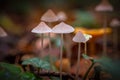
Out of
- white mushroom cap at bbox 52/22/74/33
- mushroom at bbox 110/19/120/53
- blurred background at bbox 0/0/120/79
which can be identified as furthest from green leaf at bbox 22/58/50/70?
mushroom at bbox 110/19/120/53

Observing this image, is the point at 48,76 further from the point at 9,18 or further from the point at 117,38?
the point at 9,18

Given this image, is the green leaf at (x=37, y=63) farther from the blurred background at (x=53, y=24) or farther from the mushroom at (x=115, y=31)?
the mushroom at (x=115, y=31)

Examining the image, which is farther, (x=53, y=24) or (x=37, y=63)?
(x=53, y=24)

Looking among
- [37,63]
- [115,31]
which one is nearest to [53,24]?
[115,31]

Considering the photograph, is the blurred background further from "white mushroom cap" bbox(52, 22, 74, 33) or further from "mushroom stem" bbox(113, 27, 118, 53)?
"white mushroom cap" bbox(52, 22, 74, 33)

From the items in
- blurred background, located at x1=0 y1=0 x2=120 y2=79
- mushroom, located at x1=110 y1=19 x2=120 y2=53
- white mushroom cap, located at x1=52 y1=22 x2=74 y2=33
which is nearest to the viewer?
white mushroom cap, located at x1=52 y1=22 x2=74 y2=33

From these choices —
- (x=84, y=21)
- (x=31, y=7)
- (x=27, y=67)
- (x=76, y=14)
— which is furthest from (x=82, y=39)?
(x=31, y=7)

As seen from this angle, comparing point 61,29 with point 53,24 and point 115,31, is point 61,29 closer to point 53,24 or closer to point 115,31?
point 115,31

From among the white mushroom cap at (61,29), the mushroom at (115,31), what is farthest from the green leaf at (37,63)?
the mushroom at (115,31)
